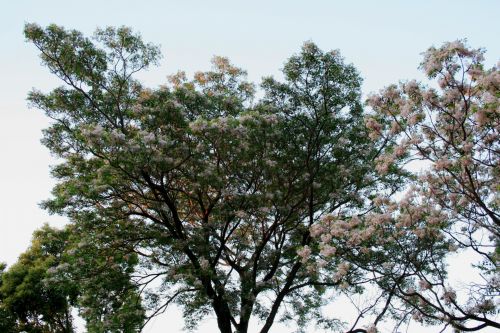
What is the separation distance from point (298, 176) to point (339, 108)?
246cm

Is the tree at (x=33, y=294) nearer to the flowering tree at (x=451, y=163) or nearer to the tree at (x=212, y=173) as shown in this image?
the tree at (x=212, y=173)

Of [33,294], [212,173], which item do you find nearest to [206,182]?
[212,173]

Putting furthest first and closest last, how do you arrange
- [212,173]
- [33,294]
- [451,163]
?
[33,294] → [212,173] → [451,163]

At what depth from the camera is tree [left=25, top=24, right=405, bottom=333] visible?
12.1 meters

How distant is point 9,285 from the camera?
71.4 ft

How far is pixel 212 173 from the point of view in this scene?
469 inches

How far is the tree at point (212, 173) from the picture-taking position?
12070 mm

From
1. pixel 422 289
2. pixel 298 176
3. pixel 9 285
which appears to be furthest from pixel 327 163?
pixel 9 285

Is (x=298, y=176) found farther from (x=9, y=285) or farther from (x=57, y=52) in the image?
(x=9, y=285)

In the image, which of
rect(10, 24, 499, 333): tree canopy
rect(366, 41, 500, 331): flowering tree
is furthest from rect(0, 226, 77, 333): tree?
rect(366, 41, 500, 331): flowering tree

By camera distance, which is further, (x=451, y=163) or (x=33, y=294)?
(x=33, y=294)

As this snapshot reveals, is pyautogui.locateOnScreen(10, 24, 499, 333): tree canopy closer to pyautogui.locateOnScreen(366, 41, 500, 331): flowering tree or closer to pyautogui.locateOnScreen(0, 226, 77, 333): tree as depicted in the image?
pyautogui.locateOnScreen(366, 41, 500, 331): flowering tree

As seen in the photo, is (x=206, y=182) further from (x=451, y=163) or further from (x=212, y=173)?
(x=451, y=163)

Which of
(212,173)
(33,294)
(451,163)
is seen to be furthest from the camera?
(33,294)
